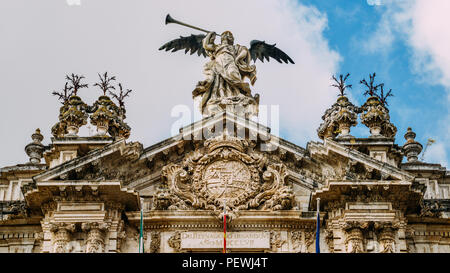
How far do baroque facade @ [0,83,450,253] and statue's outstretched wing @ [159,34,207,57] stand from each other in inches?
183

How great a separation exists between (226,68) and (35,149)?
21.4 ft

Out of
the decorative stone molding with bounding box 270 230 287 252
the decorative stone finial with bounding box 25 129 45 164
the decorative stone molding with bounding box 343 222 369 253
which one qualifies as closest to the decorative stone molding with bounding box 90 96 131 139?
the decorative stone finial with bounding box 25 129 45 164

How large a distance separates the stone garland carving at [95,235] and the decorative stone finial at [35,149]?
18.5ft

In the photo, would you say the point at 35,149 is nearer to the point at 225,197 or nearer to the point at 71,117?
the point at 71,117

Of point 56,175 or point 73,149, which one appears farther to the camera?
point 73,149

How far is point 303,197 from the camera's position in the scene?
25.2m

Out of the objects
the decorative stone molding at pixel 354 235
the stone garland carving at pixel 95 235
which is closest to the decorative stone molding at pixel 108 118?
the stone garland carving at pixel 95 235

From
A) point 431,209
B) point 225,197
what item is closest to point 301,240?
point 225,197

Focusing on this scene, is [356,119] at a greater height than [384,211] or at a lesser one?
greater

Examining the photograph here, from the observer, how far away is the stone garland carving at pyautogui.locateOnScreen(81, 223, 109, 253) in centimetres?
2355

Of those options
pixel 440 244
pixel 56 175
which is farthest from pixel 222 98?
pixel 440 244
